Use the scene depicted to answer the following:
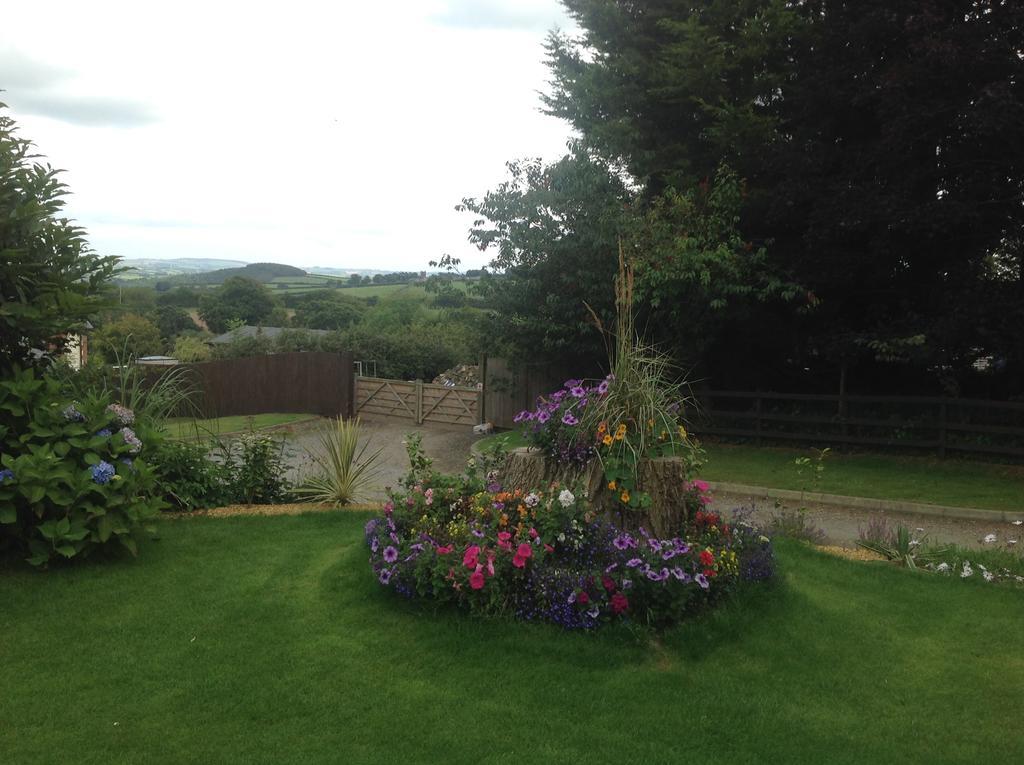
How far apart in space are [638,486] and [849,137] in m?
13.0

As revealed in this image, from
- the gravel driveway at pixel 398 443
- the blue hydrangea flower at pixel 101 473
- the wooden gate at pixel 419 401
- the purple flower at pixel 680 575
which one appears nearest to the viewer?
the purple flower at pixel 680 575

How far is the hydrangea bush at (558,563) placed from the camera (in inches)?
187

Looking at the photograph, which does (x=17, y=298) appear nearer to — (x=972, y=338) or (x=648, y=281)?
(x=648, y=281)

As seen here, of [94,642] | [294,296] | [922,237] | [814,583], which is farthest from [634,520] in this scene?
[294,296]

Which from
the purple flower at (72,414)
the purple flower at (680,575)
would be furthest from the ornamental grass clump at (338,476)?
the purple flower at (680,575)

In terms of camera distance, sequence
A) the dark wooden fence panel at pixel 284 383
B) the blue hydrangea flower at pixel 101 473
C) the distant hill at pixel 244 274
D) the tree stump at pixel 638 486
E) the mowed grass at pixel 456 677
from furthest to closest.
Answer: the distant hill at pixel 244 274, the dark wooden fence panel at pixel 284 383, the blue hydrangea flower at pixel 101 473, the tree stump at pixel 638 486, the mowed grass at pixel 456 677

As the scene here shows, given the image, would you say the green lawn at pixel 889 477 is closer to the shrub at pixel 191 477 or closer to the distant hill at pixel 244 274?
the shrub at pixel 191 477

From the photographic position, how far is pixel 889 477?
1284 centimetres

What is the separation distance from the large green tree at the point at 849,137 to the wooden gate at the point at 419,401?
279 inches

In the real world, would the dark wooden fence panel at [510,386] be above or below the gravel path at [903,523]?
above

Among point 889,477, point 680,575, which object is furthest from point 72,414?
point 889,477

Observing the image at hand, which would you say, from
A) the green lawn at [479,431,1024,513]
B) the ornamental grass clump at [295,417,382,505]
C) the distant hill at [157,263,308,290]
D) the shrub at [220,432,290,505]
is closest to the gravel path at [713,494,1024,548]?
the green lawn at [479,431,1024,513]

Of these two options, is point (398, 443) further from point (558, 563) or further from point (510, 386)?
point (558, 563)

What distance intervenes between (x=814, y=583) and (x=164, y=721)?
440 cm
